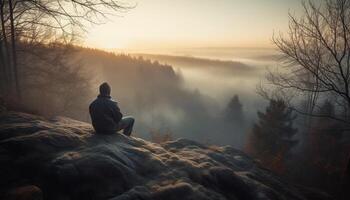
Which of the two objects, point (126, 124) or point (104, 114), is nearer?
point (104, 114)

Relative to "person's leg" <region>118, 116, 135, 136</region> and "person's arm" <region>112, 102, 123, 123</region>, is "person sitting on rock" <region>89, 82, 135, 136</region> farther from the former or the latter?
"person's leg" <region>118, 116, 135, 136</region>

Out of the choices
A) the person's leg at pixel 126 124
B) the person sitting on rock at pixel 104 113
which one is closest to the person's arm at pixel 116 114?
the person sitting on rock at pixel 104 113

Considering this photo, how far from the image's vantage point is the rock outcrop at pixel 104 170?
20.3ft

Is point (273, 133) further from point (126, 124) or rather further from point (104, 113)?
point (104, 113)

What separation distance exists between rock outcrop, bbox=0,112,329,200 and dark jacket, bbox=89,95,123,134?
1.16 feet

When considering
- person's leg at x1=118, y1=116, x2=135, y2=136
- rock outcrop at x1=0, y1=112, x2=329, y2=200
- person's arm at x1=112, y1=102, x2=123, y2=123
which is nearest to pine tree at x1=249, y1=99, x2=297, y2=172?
rock outcrop at x1=0, y1=112, x2=329, y2=200

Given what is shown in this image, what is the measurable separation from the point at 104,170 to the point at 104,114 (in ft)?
9.13

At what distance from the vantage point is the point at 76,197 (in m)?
5.95

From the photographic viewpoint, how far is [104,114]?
920 cm

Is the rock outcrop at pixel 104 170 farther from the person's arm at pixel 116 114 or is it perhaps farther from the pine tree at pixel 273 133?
the pine tree at pixel 273 133

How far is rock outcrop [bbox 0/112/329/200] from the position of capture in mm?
6176

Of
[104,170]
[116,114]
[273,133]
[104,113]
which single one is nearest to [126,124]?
[116,114]

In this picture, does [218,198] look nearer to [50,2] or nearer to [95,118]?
[95,118]

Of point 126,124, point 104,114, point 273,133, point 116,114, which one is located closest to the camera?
point 104,114
